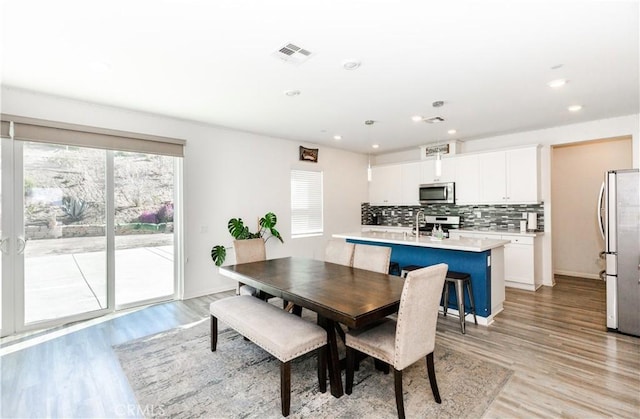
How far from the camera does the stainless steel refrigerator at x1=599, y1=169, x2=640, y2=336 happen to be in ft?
10.2

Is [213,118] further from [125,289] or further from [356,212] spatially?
[356,212]

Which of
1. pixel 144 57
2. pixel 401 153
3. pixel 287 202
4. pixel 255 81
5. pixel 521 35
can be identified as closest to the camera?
pixel 521 35

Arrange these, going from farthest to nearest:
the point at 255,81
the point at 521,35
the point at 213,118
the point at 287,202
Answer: the point at 287,202, the point at 213,118, the point at 255,81, the point at 521,35

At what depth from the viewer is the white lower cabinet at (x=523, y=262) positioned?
4816 millimetres

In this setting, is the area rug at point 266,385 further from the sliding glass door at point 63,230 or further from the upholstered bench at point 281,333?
the sliding glass door at point 63,230

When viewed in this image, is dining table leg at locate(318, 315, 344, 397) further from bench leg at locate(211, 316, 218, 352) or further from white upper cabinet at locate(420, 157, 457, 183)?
white upper cabinet at locate(420, 157, 457, 183)

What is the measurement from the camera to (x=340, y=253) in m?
3.61

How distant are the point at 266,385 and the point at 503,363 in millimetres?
2007

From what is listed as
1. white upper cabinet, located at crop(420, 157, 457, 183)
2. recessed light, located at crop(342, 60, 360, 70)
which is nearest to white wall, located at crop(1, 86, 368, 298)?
white upper cabinet, located at crop(420, 157, 457, 183)

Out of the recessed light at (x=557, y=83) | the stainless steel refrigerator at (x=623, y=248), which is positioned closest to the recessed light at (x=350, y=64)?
the recessed light at (x=557, y=83)

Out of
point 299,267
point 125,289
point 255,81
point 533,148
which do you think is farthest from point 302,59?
point 533,148

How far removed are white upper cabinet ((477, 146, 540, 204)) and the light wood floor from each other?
1829mm

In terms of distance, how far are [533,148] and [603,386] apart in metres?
3.73

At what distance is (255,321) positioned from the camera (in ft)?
7.82
